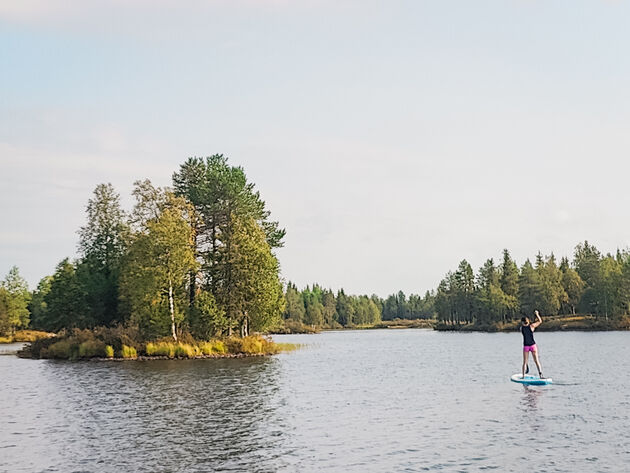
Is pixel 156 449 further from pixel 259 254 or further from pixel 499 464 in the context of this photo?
pixel 259 254

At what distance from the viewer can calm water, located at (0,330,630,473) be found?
67.6 feet

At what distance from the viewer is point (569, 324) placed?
479 feet

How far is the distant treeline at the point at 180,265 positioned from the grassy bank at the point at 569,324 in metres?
86.1

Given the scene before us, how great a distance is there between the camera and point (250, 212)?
8200cm

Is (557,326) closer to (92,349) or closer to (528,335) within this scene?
(92,349)

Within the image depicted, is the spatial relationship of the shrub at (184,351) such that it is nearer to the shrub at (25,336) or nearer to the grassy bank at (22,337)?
the grassy bank at (22,337)

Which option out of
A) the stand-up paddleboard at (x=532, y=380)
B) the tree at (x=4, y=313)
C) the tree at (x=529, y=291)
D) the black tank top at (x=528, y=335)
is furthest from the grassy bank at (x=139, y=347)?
the tree at (x=529, y=291)

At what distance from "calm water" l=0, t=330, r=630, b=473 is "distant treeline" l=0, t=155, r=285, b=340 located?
65.4 feet

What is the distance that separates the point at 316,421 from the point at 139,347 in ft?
146

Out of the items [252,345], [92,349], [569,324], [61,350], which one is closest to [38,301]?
[61,350]

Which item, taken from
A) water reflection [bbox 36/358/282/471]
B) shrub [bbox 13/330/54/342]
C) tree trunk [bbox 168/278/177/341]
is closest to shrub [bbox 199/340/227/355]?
tree trunk [bbox 168/278/177/341]

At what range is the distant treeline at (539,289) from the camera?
477 ft

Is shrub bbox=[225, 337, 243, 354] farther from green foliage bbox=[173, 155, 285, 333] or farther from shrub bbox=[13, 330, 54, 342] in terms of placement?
shrub bbox=[13, 330, 54, 342]

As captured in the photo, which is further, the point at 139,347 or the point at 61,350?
the point at 61,350
